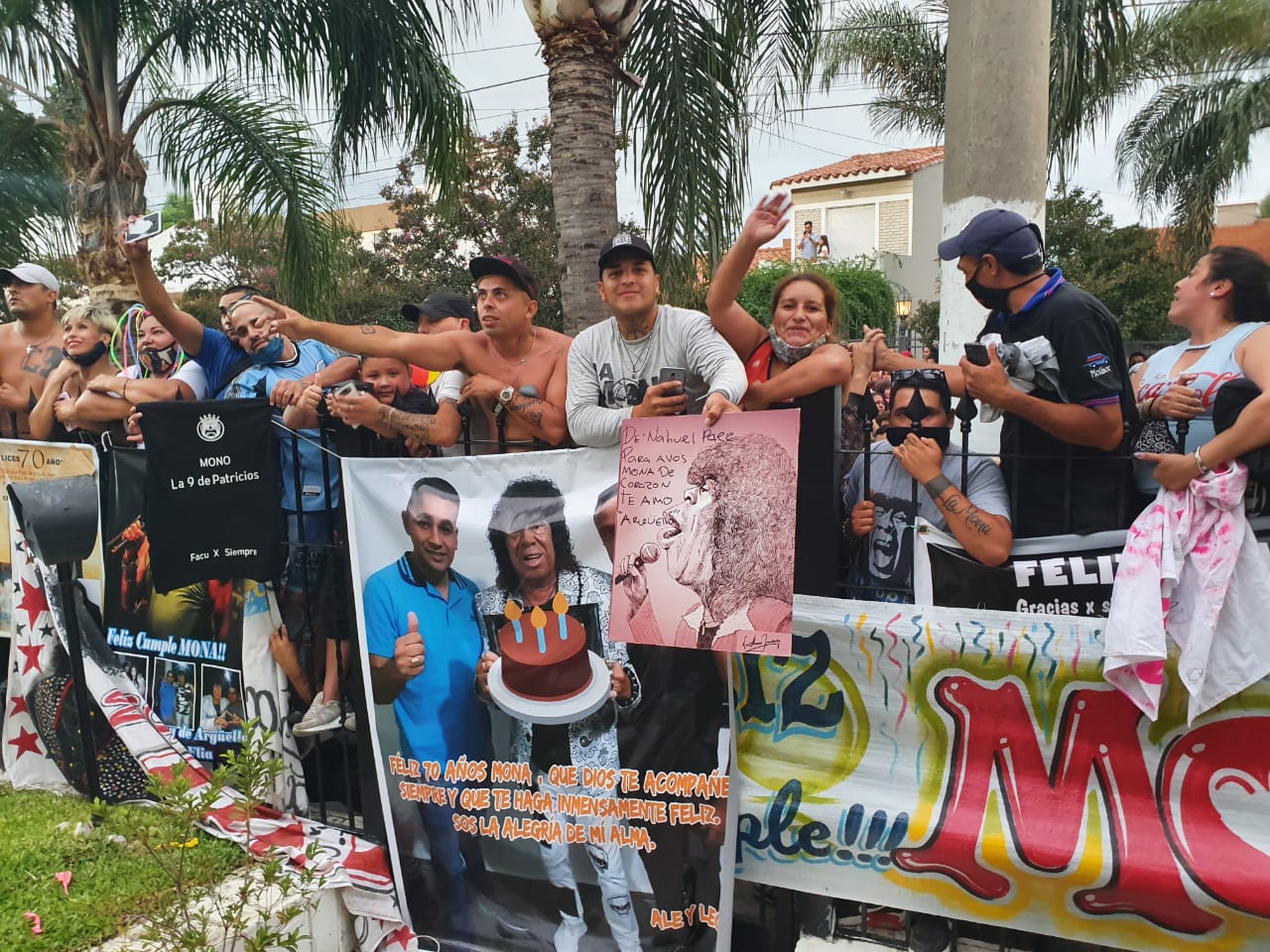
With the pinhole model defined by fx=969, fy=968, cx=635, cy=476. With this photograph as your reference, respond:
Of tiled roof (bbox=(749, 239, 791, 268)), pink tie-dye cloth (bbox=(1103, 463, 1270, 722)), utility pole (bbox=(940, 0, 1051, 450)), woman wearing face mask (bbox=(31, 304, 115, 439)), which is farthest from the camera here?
tiled roof (bbox=(749, 239, 791, 268))

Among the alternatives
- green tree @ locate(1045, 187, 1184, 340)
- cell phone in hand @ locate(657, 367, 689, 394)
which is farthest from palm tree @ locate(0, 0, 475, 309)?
green tree @ locate(1045, 187, 1184, 340)

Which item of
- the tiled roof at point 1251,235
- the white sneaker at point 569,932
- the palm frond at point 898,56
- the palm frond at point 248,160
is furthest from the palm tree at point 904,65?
the tiled roof at point 1251,235

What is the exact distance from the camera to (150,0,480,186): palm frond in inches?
313

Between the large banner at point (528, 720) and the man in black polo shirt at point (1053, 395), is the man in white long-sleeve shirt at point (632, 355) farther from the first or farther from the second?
the man in black polo shirt at point (1053, 395)

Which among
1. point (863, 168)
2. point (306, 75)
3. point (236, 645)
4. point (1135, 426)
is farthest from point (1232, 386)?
point (863, 168)

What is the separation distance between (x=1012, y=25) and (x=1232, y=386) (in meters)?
3.13

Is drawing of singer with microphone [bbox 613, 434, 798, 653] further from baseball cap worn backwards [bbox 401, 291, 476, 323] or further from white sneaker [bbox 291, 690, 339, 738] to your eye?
baseball cap worn backwards [bbox 401, 291, 476, 323]

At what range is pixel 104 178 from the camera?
9.33 meters

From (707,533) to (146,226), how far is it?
7.68 feet

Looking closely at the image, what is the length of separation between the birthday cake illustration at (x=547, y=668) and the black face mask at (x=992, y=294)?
5.52 ft

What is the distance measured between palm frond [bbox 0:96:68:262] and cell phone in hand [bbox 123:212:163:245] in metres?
8.62

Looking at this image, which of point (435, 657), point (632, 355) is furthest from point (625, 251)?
point (435, 657)

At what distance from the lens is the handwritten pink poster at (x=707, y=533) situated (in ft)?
9.41

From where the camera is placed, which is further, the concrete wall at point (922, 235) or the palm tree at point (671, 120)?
the concrete wall at point (922, 235)
